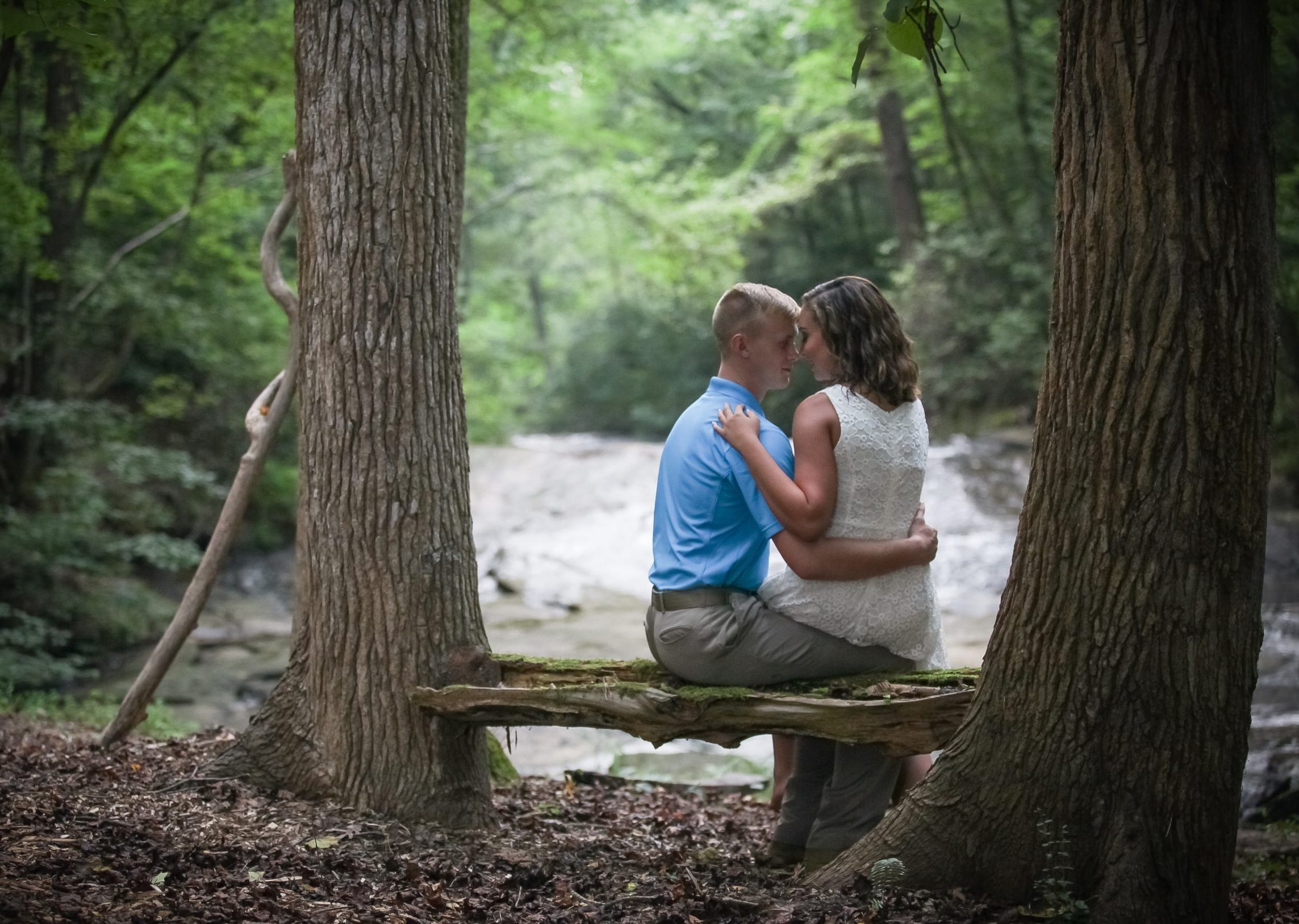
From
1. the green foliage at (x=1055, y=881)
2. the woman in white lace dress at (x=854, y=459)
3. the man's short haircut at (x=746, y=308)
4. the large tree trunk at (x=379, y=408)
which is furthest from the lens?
the large tree trunk at (x=379, y=408)

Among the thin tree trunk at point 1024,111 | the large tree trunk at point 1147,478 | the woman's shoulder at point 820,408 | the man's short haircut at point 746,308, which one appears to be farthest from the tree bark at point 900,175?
the large tree trunk at point 1147,478

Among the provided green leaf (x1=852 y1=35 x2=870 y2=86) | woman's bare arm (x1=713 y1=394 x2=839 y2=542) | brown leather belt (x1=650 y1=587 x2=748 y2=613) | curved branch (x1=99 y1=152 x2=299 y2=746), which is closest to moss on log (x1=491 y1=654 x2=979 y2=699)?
brown leather belt (x1=650 y1=587 x2=748 y2=613)

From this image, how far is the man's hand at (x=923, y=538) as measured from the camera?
370 cm

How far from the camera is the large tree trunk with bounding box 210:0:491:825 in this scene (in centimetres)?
420

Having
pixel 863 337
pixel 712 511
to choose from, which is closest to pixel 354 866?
pixel 712 511

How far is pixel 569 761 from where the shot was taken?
740 cm

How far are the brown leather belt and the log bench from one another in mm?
270

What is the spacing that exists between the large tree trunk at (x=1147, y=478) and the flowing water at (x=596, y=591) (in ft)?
11.6

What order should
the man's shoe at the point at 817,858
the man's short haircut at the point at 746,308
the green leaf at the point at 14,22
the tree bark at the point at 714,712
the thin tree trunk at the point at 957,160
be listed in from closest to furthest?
1. the green leaf at the point at 14,22
2. the tree bark at the point at 714,712
3. the man's shoe at the point at 817,858
4. the man's short haircut at the point at 746,308
5. the thin tree trunk at the point at 957,160

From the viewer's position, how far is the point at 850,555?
12.0ft

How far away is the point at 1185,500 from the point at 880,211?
20.4 metres

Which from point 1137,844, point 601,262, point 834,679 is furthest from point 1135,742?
point 601,262

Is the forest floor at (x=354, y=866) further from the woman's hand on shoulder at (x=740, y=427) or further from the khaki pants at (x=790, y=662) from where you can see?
the woman's hand on shoulder at (x=740, y=427)

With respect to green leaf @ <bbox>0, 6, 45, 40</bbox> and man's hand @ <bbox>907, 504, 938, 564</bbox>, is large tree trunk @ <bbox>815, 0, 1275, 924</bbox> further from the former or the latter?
green leaf @ <bbox>0, 6, 45, 40</bbox>
